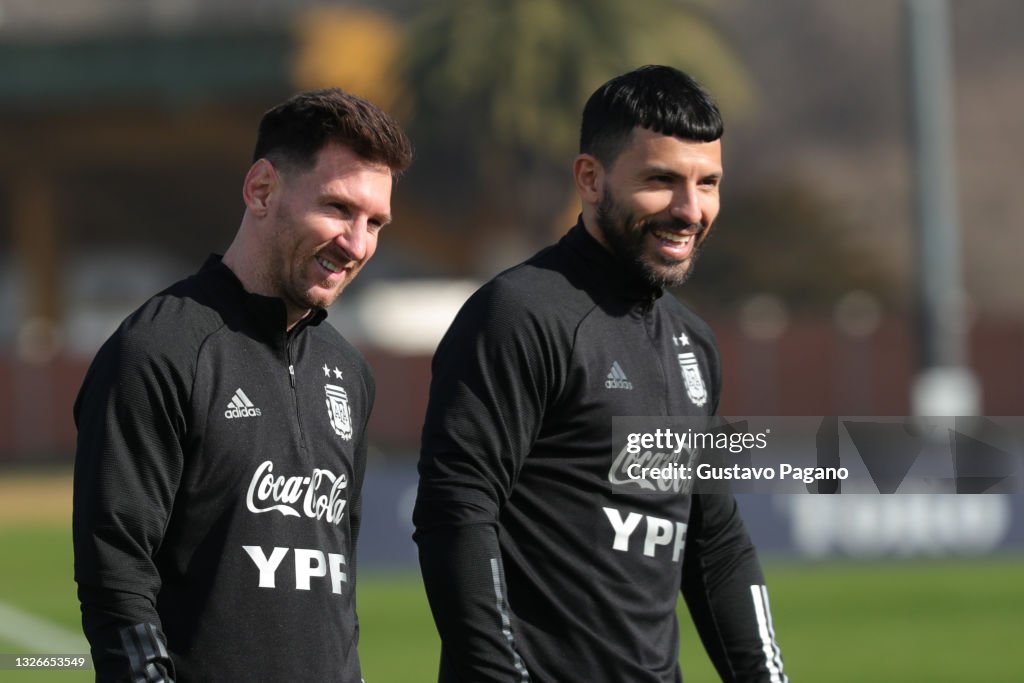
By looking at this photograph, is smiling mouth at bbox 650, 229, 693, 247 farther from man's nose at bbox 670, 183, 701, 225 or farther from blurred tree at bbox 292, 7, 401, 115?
blurred tree at bbox 292, 7, 401, 115

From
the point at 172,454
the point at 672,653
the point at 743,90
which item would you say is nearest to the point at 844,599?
the point at 672,653

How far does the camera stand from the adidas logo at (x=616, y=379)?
4.23 meters

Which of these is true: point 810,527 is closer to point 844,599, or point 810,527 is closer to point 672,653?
point 844,599

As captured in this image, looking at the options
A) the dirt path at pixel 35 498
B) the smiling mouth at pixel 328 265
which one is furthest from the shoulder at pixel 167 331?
the dirt path at pixel 35 498

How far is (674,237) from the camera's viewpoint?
4.27 metres

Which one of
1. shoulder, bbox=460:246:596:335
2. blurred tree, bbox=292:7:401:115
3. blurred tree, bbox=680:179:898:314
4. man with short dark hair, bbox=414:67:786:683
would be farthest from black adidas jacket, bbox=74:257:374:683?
blurred tree, bbox=680:179:898:314

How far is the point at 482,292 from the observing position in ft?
13.6

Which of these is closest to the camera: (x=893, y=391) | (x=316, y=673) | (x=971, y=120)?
(x=316, y=673)

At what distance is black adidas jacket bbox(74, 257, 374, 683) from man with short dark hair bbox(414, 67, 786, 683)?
9.2 inches

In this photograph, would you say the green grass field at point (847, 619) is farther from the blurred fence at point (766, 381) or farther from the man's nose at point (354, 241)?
the blurred fence at point (766, 381)

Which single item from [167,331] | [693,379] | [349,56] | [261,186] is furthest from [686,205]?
[349,56]

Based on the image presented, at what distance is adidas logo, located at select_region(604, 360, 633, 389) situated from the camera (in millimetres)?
4230

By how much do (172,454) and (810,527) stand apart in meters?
12.9

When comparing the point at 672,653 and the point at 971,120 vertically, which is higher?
the point at 971,120
